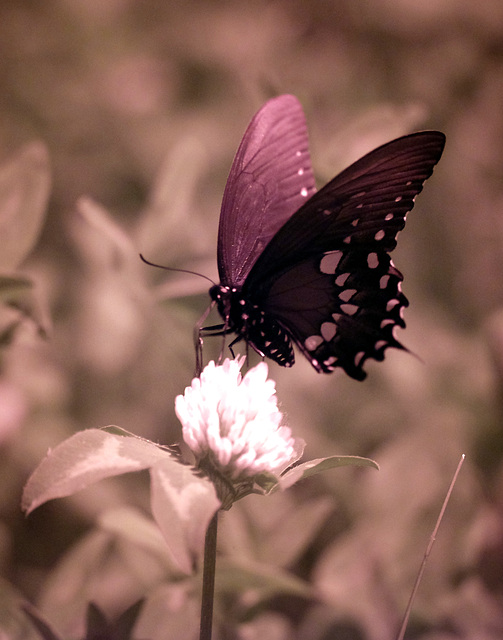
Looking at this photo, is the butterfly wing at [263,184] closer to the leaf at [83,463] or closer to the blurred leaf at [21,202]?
the leaf at [83,463]

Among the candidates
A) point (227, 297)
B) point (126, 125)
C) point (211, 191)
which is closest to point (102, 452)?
point (227, 297)

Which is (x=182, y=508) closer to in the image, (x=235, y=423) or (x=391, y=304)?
(x=235, y=423)

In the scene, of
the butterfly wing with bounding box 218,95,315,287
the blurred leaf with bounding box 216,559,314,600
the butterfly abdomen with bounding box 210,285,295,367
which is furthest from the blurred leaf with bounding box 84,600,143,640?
the butterfly wing with bounding box 218,95,315,287

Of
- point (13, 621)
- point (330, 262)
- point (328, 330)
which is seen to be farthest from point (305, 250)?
point (13, 621)

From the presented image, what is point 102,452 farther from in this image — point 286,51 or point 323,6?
point 323,6

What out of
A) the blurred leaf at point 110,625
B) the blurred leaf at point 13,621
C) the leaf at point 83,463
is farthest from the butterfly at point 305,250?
the blurred leaf at point 13,621

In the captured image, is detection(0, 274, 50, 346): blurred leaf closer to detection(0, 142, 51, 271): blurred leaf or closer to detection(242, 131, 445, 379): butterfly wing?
detection(0, 142, 51, 271): blurred leaf
